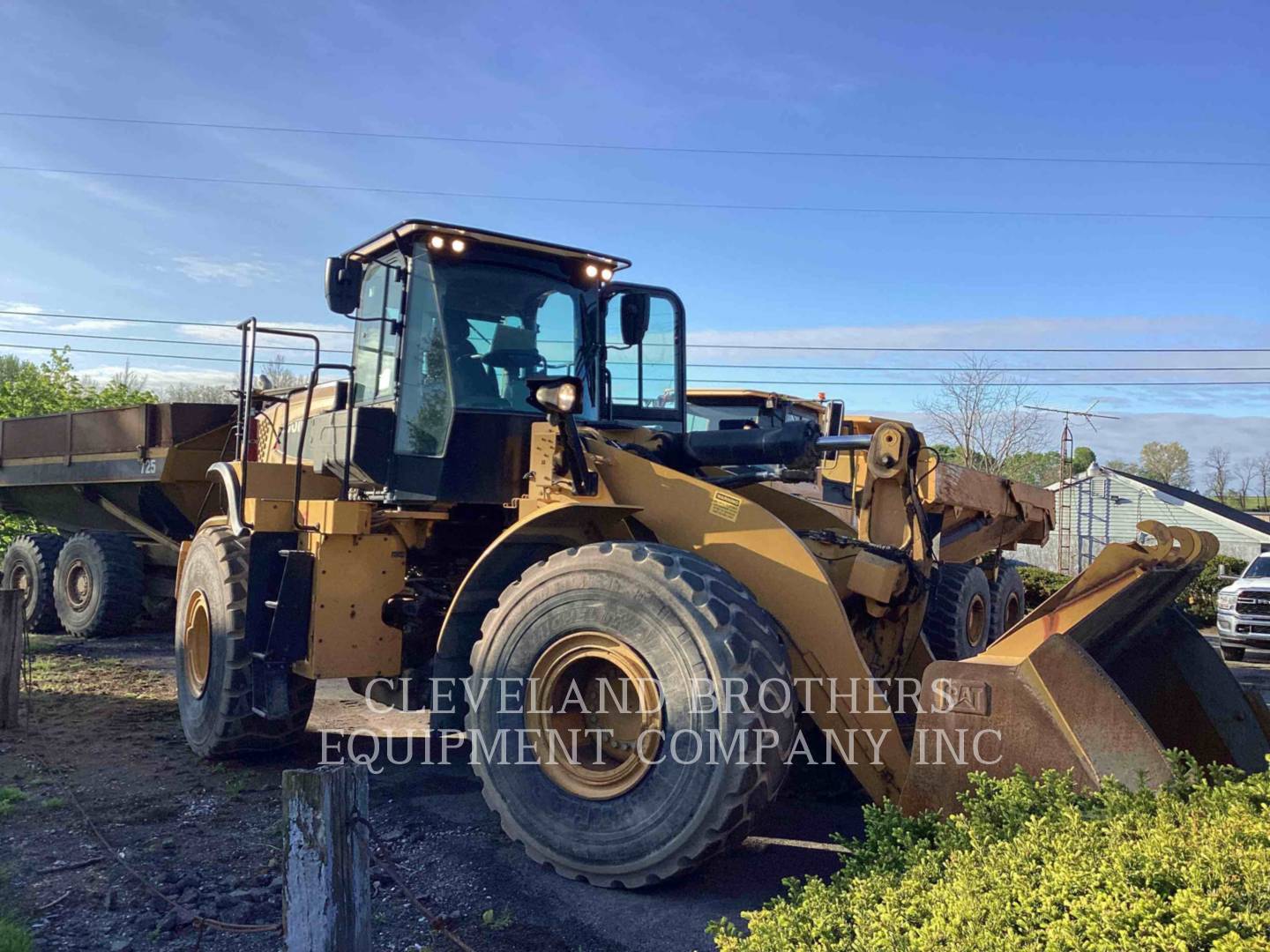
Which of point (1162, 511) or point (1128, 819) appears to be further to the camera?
point (1162, 511)

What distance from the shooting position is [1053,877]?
102 inches

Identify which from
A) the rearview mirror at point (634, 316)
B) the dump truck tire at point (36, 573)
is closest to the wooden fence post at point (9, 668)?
the rearview mirror at point (634, 316)

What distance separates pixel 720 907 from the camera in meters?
4.12

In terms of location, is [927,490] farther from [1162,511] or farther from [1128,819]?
[1162,511]

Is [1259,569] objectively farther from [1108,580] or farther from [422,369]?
[422,369]

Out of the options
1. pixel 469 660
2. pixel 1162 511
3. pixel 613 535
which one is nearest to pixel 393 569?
pixel 469 660

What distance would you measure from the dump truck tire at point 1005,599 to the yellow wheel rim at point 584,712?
702 cm

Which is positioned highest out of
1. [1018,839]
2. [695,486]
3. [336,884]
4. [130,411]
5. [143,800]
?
[130,411]

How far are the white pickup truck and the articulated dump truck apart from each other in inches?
468

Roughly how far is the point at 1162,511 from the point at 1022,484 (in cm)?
2891

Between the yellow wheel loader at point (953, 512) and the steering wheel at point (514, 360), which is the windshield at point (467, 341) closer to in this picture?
the steering wheel at point (514, 360)

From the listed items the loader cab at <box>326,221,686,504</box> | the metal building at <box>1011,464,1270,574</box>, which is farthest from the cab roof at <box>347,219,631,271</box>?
the metal building at <box>1011,464,1270,574</box>

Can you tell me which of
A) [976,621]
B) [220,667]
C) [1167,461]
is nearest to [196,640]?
[220,667]

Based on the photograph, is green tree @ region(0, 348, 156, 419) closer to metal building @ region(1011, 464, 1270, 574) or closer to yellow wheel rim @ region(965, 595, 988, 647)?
yellow wheel rim @ region(965, 595, 988, 647)
